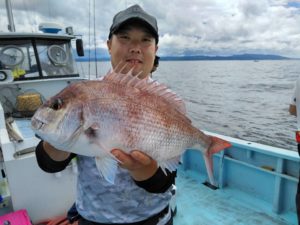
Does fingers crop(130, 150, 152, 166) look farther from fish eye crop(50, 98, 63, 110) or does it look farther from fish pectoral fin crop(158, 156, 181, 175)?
fish eye crop(50, 98, 63, 110)

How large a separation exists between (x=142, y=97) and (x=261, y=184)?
374 centimetres

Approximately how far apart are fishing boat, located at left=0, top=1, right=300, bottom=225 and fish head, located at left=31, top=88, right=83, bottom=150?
2327mm

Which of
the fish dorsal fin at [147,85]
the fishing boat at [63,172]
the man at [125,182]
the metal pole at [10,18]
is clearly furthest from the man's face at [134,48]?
the metal pole at [10,18]

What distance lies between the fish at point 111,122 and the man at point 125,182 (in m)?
0.22

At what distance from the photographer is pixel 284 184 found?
4082mm

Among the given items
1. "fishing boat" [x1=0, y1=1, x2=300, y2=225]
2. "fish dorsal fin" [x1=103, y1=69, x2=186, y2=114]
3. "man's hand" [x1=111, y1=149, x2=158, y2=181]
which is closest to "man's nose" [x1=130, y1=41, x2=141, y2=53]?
"fish dorsal fin" [x1=103, y1=69, x2=186, y2=114]

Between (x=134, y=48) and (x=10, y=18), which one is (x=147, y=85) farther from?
(x=10, y=18)

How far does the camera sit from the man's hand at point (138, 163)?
1322 millimetres

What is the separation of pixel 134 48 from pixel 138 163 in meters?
0.78

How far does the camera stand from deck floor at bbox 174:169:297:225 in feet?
13.0

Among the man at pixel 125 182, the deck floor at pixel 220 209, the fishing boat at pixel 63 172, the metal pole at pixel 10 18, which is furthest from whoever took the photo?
the metal pole at pixel 10 18

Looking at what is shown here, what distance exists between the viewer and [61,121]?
1.28 meters

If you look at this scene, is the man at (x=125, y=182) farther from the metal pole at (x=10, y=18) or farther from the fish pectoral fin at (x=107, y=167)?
the metal pole at (x=10, y=18)

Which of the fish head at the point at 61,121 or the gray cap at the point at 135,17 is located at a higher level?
the gray cap at the point at 135,17
